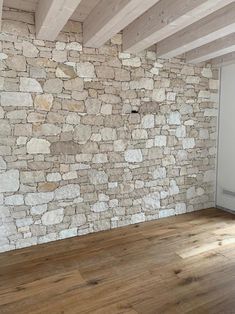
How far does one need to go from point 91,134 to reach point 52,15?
1.32 metres

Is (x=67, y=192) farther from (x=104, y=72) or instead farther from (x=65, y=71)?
(x=104, y=72)

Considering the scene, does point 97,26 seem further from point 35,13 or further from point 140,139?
point 140,139

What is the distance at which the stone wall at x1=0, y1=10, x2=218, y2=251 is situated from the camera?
8.81 ft

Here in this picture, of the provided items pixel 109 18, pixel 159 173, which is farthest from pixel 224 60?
pixel 109 18

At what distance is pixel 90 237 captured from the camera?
120 inches

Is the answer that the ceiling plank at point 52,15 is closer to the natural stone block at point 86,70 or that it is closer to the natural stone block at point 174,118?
the natural stone block at point 86,70

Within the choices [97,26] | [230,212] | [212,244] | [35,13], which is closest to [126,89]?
[97,26]

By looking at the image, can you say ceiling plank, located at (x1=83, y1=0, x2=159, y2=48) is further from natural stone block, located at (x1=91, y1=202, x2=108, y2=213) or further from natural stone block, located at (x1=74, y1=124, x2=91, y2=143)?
natural stone block, located at (x1=91, y1=202, x2=108, y2=213)

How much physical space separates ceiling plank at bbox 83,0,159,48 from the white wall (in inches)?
80.0

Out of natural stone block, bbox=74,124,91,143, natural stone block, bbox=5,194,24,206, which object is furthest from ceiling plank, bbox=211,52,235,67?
natural stone block, bbox=5,194,24,206

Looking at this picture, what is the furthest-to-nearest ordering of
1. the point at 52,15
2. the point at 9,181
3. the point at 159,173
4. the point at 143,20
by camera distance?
1. the point at 159,173
2. the point at 9,181
3. the point at 143,20
4. the point at 52,15

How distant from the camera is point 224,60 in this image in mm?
3629

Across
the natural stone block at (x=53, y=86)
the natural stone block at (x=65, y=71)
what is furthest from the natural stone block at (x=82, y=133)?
the natural stone block at (x=65, y=71)

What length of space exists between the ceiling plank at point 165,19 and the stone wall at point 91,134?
1.12 feet
